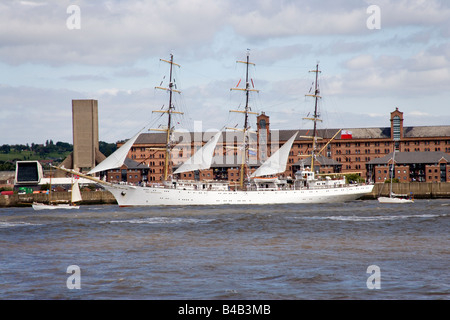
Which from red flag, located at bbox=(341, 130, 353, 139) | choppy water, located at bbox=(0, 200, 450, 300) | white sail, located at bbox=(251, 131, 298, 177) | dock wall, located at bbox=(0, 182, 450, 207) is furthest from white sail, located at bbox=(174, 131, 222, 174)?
red flag, located at bbox=(341, 130, 353, 139)

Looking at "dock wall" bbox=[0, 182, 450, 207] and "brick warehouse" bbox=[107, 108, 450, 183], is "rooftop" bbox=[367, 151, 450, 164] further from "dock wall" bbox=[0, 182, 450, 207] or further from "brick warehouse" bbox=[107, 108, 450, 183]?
"dock wall" bbox=[0, 182, 450, 207]

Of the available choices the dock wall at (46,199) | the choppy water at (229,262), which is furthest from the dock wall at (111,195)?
the choppy water at (229,262)

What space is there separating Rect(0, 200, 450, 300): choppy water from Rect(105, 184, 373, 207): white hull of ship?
36245 millimetres

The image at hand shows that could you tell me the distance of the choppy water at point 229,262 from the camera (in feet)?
56.9

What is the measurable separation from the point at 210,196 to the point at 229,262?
5420cm

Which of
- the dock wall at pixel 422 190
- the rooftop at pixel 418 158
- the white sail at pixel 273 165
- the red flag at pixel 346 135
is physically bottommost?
the dock wall at pixel 422 190

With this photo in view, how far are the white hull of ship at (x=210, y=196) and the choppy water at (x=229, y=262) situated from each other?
36.2 metres

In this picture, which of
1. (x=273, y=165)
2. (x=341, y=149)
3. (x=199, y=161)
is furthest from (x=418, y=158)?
(x=199, y=161)

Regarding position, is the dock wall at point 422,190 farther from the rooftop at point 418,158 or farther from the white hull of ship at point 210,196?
the rooftop at point 418,158

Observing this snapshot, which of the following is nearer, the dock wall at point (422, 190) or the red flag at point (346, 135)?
the dock wall at point (422, 190)

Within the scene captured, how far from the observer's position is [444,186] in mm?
105438

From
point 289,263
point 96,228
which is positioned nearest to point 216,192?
point 96,228
